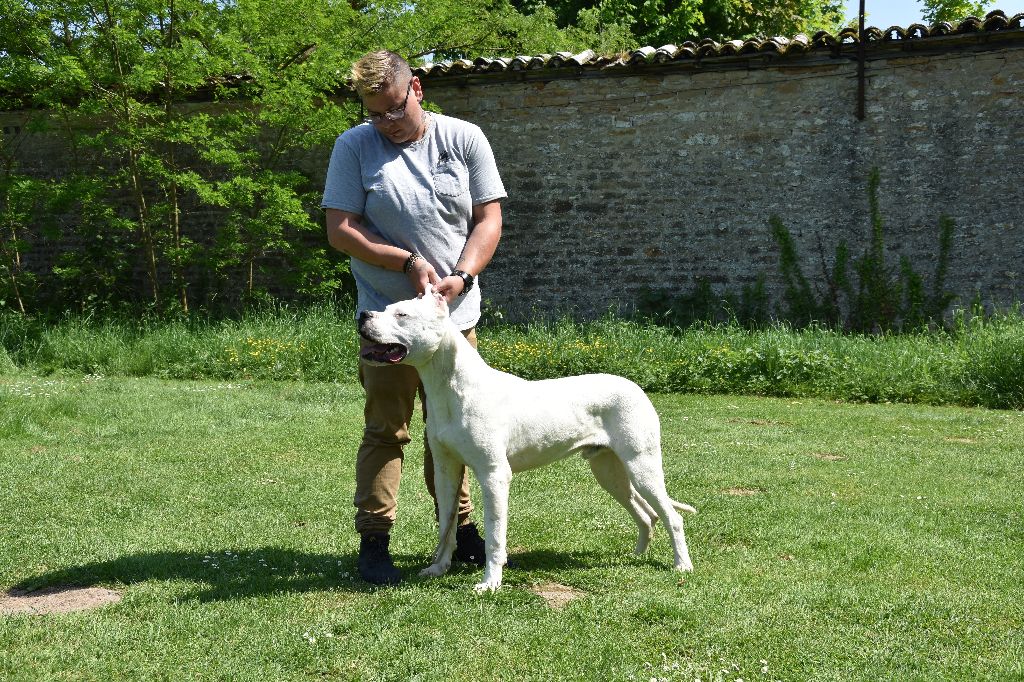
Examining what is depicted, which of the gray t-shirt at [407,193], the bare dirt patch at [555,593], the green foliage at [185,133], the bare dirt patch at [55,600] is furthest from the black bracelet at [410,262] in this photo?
the green foliage at [185,133]

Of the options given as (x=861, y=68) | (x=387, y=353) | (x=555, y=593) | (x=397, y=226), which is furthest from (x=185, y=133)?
(x=555, y=593)

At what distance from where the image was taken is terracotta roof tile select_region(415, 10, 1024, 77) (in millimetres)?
12227

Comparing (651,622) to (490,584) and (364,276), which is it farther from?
(364,276)

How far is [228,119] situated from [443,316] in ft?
33.3

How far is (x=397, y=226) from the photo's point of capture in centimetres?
453

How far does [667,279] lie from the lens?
1362 centimetres

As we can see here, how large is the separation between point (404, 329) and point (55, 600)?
1964mm

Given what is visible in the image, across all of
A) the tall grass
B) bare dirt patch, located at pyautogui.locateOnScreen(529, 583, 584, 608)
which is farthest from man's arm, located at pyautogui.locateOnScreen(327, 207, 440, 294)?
the tall grass

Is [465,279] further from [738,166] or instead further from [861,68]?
[861,68]

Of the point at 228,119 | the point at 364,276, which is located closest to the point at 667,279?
the point at 228,119

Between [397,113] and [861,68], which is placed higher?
[861,68]

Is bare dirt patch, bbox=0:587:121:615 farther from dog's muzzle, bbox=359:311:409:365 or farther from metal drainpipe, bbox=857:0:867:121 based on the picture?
metal drainpipe, bbox=857:0:867:121

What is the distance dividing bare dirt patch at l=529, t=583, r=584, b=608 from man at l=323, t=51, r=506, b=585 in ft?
2.17

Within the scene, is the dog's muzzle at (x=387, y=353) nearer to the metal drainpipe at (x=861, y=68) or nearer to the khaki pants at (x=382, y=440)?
the khaki pants at (x=382, y=440)
